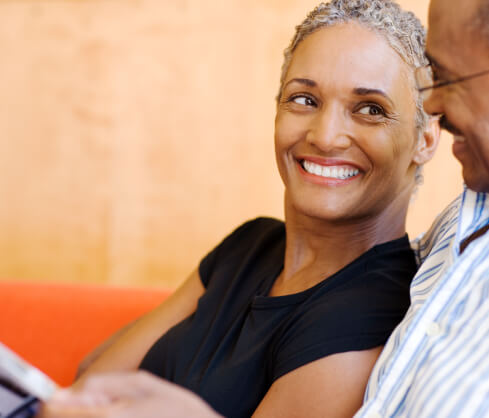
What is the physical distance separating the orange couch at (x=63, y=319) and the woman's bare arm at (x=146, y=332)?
0.81 feet

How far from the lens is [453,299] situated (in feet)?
3.43

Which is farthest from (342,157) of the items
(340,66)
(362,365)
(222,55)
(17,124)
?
(17,124)

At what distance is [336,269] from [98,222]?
8.21ft

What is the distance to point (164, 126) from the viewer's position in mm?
3549

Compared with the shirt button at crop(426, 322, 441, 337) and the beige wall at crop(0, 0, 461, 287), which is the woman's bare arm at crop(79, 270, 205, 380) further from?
the beige wall at crop(0, 0, 461, 287)

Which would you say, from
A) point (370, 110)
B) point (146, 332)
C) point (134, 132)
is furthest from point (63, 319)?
point (134, 132)

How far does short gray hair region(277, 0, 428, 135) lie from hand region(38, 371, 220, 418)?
0.78 m

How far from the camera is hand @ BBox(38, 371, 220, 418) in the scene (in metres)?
0.79

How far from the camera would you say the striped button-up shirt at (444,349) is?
3.03ft

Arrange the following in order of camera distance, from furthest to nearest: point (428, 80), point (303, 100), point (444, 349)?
point (303, 100)
point (428, 80)
point (444, 349)

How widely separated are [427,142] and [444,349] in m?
0.53

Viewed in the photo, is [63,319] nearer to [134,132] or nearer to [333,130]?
[333,130]

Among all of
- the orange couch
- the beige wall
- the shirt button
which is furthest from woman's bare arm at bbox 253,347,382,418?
the beige wall

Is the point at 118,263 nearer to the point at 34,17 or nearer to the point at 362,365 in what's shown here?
the point at 34,17
